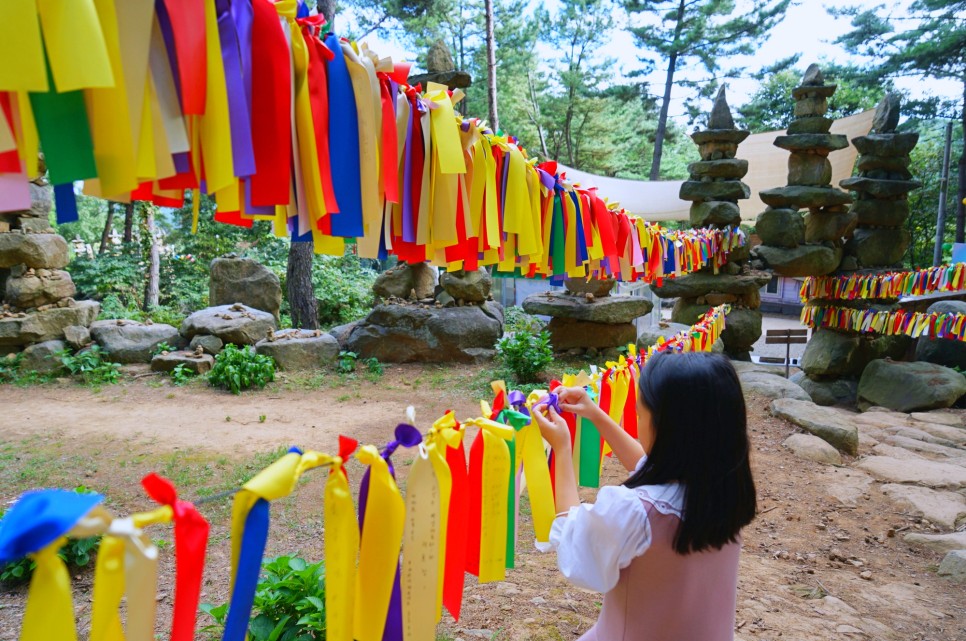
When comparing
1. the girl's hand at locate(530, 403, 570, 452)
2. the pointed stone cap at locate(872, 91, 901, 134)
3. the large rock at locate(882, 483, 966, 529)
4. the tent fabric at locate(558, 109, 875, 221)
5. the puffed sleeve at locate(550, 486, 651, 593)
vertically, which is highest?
the pointed stone cap at locate(872, 91, 901, 134)

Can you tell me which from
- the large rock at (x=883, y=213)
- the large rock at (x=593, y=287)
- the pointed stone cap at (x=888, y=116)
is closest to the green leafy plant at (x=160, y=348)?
the large rock at (x=593, y=287)

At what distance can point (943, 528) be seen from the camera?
3693 millimetres

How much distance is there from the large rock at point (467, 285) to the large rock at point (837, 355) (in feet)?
16.6

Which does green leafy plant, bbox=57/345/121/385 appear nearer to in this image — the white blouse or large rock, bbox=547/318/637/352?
large rock, bbox=547/318/637/352

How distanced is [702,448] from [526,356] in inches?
234

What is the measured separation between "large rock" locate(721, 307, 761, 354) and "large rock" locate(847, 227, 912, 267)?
1831mm

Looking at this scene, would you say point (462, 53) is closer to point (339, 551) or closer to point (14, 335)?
point (14, 335)

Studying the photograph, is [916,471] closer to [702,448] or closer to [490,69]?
[702,448]

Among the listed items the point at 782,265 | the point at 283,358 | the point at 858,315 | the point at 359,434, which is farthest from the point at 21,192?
the point at 858,315

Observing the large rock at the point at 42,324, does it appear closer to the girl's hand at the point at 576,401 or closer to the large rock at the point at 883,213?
the girl's hand at the point at 576,401

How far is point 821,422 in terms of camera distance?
17.2 ft

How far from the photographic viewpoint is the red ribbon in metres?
0.79

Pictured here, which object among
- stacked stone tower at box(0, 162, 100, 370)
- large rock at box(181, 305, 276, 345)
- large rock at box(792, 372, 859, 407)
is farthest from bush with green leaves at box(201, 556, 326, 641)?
large rock at box(792, 372, 859, 407)

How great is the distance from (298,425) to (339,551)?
15.9ft
